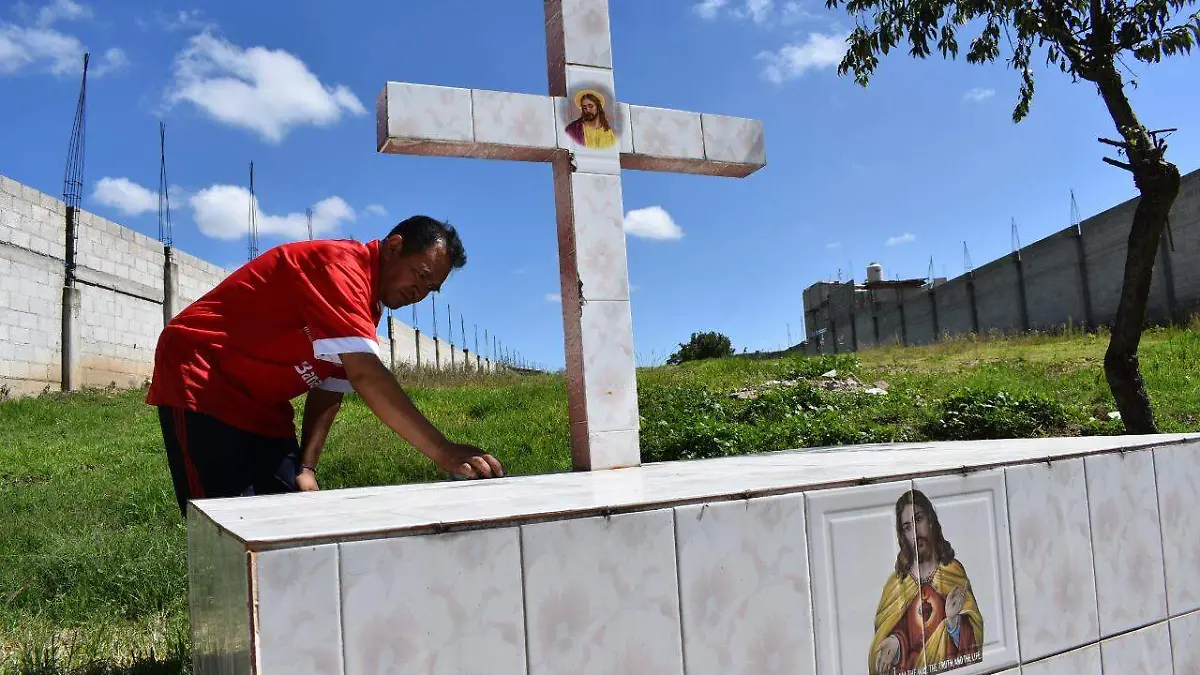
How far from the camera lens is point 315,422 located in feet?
8.16

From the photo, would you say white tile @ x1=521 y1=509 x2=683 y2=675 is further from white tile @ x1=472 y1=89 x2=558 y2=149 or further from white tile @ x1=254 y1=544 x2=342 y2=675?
white tile @ x1=472 y1=89 x2=558 y2=149

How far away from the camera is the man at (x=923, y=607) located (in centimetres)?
134

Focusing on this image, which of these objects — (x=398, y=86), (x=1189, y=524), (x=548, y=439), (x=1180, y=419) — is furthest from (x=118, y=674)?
(x=1180, y=419)

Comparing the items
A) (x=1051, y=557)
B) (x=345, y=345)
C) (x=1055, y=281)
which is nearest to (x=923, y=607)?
(x=1051, y=557)

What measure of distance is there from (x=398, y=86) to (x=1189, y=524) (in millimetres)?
2286

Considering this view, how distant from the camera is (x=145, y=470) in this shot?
691 centimetres

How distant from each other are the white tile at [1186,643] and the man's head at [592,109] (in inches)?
80.7

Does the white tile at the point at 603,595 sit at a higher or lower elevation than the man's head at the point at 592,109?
lower

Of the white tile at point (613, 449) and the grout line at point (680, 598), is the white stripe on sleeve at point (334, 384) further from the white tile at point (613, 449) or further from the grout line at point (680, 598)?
the grout line at point (680, 598)

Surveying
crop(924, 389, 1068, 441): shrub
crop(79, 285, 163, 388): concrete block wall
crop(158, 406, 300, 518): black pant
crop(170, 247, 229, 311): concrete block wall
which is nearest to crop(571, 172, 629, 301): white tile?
crop(158, 406, 300, 518): black pant

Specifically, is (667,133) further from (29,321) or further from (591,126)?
(29,321)

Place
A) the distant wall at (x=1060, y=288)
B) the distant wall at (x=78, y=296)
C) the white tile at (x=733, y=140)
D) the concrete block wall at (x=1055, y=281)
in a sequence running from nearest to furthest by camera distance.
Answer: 1. the white tile at (x=733, y=140)
2. the distant wall at (x=78, y=296)
3. the distant wall at (x=1060, y=288)
4. the concrete block wall at (x=1055, y=281)

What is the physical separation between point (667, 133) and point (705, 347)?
25.1 metres

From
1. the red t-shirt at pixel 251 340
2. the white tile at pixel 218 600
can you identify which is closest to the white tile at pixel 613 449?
the red t-shirt at pixel 251 340
